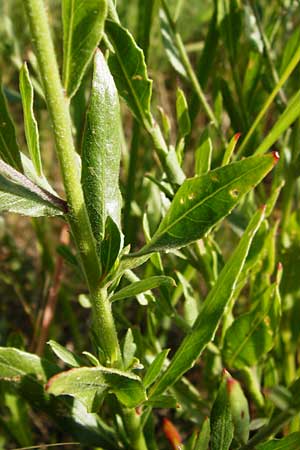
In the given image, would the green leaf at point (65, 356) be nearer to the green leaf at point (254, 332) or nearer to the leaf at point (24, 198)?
the leaf at point (24, 198)

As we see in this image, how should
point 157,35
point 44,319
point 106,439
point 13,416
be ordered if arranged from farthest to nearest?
point 157,35, point 44,319, point 13,416, point 106,439

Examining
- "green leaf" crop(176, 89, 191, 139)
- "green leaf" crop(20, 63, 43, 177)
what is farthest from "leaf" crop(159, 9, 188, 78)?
"green leaf" crop(20, 63, 43, 177)

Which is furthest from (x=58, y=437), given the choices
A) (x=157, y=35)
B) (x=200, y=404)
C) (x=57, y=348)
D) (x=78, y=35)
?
(x=157, y=35)

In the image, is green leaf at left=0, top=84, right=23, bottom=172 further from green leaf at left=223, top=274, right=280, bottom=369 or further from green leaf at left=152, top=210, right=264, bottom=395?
green leaf at left=223, top=274, right=280, bottom=369

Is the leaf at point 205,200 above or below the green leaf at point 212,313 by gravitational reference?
above

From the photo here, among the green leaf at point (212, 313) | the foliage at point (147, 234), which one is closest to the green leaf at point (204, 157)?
the foliage at point (147, 234)

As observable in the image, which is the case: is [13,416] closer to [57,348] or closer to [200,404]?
[200,404]
